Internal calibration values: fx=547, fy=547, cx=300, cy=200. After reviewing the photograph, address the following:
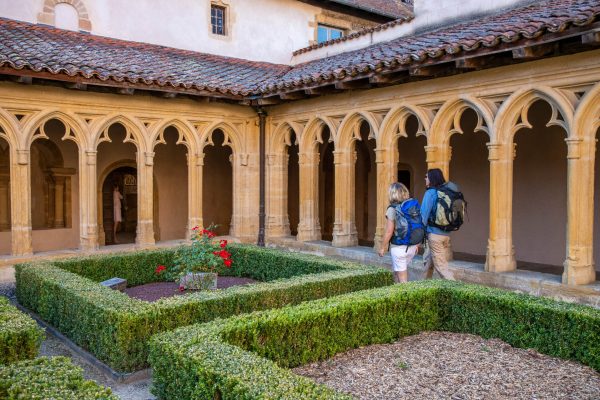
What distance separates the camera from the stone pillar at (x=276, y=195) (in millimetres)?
11312

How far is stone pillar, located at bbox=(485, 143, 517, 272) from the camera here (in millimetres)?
7262

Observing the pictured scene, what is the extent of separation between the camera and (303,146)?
34.7ft

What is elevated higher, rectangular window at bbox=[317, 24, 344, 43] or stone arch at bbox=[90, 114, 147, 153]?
rectangular window at bbox=[317, 24, 344, 43]

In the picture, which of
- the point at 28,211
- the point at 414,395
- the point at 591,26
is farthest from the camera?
the point at 28,211

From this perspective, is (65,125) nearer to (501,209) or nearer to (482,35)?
(482,35)

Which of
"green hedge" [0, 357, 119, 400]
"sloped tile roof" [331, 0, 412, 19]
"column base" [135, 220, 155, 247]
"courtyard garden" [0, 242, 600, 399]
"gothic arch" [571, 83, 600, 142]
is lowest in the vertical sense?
"courtyard garden" [0, 242, 600, 399]

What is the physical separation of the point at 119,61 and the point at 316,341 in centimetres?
697

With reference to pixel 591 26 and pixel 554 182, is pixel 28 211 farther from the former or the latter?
pixel 554 182

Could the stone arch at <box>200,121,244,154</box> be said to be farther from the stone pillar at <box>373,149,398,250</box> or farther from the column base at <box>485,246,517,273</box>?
the column base at <box>485,246,517,273</box>

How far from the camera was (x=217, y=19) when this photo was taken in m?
13.1

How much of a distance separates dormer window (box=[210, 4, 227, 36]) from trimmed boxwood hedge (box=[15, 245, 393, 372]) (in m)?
7.01

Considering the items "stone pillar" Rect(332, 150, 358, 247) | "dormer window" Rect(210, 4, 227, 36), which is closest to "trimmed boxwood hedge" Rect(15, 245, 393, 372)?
"stone pillar" Rect(332, 150, 358, 247)

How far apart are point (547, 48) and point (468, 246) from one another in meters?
5.24

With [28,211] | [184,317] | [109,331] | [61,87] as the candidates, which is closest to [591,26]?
[184,317]
